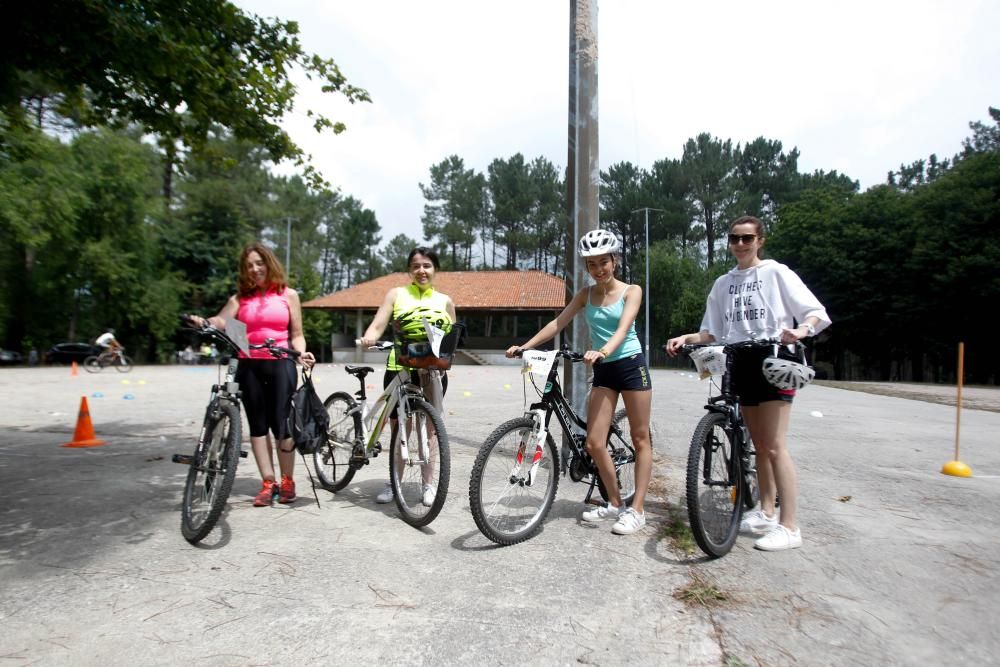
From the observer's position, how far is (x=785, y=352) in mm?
3404

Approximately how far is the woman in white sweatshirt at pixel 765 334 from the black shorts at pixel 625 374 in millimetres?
503

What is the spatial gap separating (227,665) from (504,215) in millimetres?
57576

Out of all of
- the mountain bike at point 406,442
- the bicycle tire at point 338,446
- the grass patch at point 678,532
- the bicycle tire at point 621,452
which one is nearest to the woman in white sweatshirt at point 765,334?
the grass patch at point 678,532

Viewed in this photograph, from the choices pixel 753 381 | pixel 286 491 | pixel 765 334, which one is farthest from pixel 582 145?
pixel 286 491

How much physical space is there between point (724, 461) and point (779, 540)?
0.49 m

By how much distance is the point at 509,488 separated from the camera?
11.8ft

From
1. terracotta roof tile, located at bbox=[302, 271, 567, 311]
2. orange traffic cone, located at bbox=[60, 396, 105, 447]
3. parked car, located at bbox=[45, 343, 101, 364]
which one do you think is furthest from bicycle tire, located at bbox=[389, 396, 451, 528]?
parked car, located at bbox=[45, 343, 101, 364]

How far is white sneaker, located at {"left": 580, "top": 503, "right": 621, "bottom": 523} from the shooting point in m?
3.92

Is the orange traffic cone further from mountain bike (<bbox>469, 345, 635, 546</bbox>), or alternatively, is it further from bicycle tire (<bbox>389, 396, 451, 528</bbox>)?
mountain bike (<bbox>469, 345, 635, 546</bbox>)

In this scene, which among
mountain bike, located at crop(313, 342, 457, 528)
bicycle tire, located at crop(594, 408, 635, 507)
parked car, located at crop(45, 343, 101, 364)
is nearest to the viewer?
mountain bike, located at crop(313, 342, 457, 528)

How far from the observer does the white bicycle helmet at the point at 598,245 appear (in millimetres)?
3689

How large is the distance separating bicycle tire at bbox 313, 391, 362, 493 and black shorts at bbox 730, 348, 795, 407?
2.43 metres

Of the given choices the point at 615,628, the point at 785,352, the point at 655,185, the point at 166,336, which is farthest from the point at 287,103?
the point at 655,185

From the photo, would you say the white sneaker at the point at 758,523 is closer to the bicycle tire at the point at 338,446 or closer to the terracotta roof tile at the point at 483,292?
the bicycle tire at the point at 338,446
